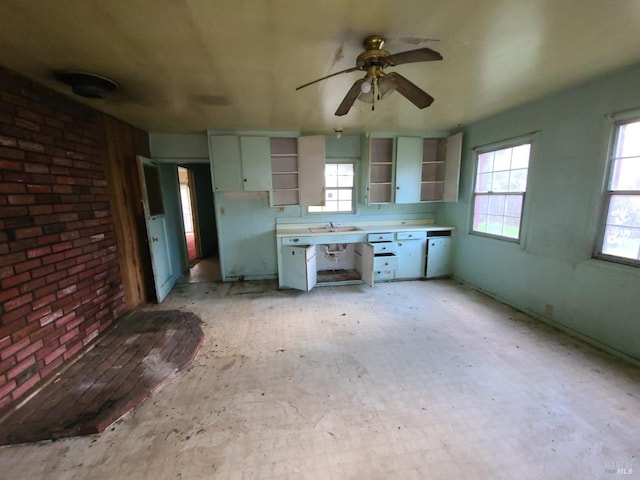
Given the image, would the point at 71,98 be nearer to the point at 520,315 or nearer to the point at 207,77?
the point at 207,77

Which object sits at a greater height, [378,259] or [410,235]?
[410,235]

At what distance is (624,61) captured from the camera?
198 cm

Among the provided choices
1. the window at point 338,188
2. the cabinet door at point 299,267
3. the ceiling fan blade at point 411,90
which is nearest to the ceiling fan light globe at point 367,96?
the ceiling fan blade at point 411,90

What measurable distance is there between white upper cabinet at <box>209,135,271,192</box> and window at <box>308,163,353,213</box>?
40.1 inches

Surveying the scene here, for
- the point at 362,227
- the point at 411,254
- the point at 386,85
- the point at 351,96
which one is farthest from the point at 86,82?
the point at 411,254

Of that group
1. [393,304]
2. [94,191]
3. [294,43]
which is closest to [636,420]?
[393,304]

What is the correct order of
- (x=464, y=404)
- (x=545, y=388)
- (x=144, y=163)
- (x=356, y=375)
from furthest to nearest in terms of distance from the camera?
(x=144, y=163) < (x=356, y=375) < (x=545, y=388) < (x=464, y=404)

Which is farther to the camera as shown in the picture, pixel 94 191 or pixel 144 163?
pixel 144 163

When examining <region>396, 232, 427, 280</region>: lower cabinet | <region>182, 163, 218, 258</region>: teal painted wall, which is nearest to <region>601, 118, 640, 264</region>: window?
<region>396, 232, 427, 280</region>: lower cabinet

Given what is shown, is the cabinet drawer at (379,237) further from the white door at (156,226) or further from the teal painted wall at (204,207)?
the teal painted wall at (204,207)

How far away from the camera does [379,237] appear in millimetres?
3992

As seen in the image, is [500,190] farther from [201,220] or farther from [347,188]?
[201,220]

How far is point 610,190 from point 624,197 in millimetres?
110

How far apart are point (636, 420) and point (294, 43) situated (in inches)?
127
